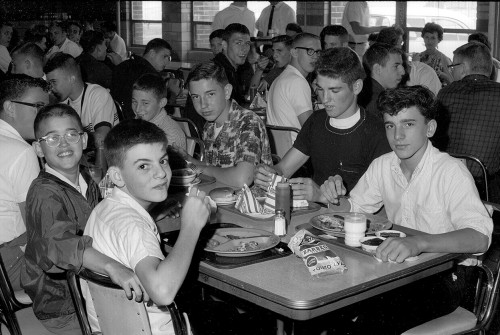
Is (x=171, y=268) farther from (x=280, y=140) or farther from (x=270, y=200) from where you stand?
(x=280, y=140)

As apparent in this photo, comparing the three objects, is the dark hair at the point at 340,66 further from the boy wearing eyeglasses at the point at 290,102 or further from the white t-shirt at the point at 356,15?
the white t-shirt at the point at 356,15

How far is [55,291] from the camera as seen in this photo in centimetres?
267

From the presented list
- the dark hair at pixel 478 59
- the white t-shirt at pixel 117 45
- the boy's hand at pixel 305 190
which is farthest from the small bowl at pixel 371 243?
the white t-shirt at pixel 117 45

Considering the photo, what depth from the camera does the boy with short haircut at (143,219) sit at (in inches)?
79.8

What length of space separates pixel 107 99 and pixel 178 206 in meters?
2.28

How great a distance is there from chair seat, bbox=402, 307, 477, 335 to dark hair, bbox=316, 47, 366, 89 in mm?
1345

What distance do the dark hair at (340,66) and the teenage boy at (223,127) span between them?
46cm

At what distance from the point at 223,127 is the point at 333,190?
3.14 ft

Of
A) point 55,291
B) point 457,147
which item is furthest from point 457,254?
point 457,147

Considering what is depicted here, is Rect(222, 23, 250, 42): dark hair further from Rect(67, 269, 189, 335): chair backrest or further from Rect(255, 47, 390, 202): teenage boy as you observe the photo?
Rect(67, 269, 189, 335): chair backrest

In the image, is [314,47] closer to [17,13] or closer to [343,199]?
[343,199]

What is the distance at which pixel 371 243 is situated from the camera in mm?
2475

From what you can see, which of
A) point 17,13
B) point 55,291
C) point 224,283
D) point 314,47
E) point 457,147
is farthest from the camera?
point 17,13

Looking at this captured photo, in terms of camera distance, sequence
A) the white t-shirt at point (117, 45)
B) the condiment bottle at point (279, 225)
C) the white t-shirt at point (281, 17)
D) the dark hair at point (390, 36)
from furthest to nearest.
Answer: the white t-shirt at point (117, 45)
the white t-shirt at point (281, 17)
the dark hair at point (390, 36)
the condiment bottle at point (279, 225)
